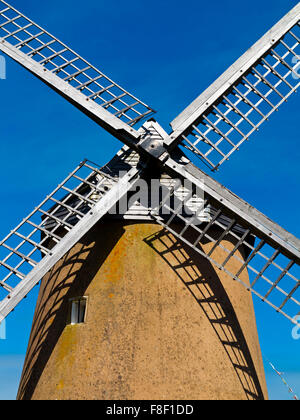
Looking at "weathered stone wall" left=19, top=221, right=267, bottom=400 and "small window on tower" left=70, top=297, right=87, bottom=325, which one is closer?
"weathered stone wall" left=19, top=221, right=267, bottom=400

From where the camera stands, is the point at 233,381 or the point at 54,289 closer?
the point at 233,381

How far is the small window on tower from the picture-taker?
779 cm

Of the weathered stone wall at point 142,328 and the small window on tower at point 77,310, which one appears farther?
the small window on tower at point 77,310

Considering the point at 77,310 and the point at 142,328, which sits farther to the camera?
the point at 77,310

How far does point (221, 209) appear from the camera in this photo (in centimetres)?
784

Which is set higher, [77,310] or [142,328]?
[77,310]

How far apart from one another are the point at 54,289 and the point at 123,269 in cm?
124

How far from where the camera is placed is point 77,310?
7859 mm

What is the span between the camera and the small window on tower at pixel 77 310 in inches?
307
